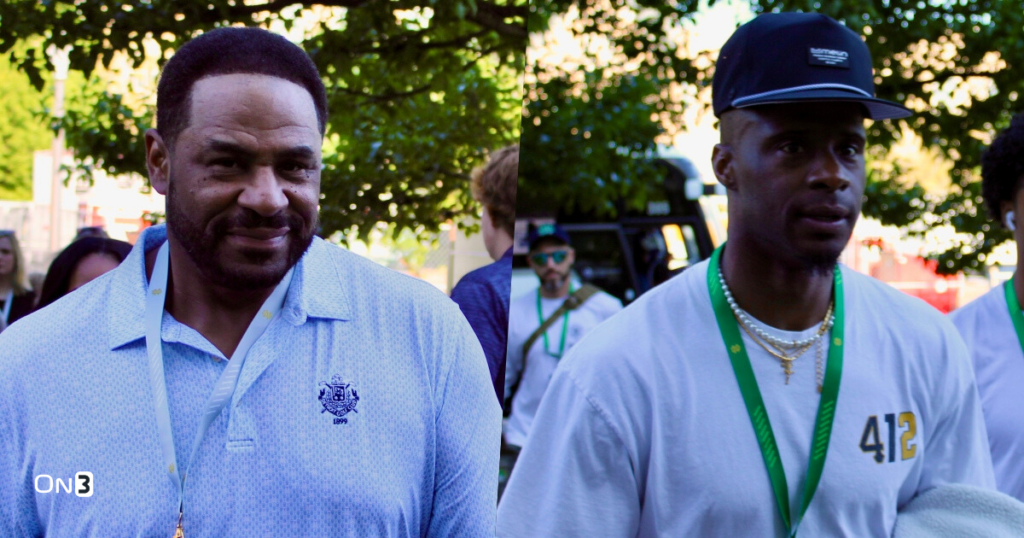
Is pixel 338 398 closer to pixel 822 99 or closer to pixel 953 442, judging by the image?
pixel 822 99

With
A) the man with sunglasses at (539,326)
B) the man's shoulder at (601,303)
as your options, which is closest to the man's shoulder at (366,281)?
the man with sunglasses at (539,326)

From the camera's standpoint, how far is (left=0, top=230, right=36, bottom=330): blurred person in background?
467 cm

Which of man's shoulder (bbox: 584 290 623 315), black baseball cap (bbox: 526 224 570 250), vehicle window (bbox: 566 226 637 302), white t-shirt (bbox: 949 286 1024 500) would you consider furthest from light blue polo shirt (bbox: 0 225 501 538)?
vehicle window (bbox: 566 226 637 302)

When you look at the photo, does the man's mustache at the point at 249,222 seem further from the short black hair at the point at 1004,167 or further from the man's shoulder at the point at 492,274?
the short black hair at the point at 1004,167

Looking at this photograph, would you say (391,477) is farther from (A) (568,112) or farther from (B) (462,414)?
(A) (568,112)

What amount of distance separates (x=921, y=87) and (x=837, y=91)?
17.8ft

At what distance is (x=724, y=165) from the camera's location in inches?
95.4

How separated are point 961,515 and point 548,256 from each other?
528cm

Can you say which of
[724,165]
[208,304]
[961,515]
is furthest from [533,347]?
[208,304]

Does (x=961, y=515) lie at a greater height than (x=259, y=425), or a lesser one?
lesser

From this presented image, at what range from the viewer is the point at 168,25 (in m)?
4.50

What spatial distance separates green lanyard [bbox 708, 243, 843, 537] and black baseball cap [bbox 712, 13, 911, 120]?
1.45 ft

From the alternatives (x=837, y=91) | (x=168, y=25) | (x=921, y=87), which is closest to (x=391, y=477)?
(x=837, y=91)

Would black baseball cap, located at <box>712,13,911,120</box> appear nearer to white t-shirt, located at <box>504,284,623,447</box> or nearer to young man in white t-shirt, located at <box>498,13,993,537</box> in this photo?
young man in white t-shirt, located at <box>498,13,993,537</box>
